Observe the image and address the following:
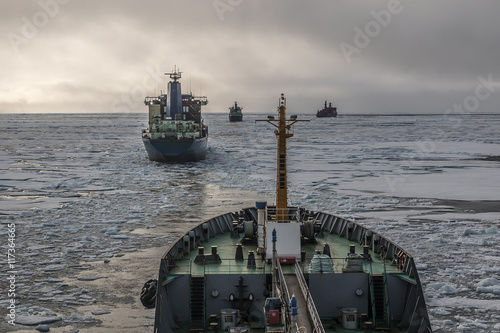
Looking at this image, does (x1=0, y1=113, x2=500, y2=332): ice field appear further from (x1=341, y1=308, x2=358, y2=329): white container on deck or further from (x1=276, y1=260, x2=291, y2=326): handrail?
(x1=276, y1=260, x2=291, y2=326): handrail

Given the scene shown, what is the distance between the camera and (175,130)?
64688 millimetres

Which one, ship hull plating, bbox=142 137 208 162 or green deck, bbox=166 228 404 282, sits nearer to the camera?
green deck, bbox=166 228 404 282

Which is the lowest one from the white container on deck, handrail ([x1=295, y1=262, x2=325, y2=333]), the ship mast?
the white container on deck

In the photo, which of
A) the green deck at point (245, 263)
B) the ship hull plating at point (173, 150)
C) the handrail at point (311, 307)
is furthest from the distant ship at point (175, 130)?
the handrail at point (311, 307)

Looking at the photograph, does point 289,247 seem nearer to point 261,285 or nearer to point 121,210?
point 261,285

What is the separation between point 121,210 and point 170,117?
40180 millimetres

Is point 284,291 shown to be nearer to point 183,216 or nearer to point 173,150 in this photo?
point 183,216

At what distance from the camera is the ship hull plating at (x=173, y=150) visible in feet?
202

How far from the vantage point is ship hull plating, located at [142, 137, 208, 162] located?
61.6 meters

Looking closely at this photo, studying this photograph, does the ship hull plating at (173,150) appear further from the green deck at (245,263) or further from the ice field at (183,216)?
the green deck at (245,263)

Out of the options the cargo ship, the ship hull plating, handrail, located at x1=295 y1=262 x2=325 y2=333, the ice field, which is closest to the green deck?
the cargo ship

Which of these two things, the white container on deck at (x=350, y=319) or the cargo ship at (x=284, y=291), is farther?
the white container on deck at (x=350, y=319)

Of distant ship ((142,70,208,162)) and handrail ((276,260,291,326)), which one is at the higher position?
distant ship ((142,70,208,162))

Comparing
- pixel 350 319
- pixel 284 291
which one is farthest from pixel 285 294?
pixel 350 319
